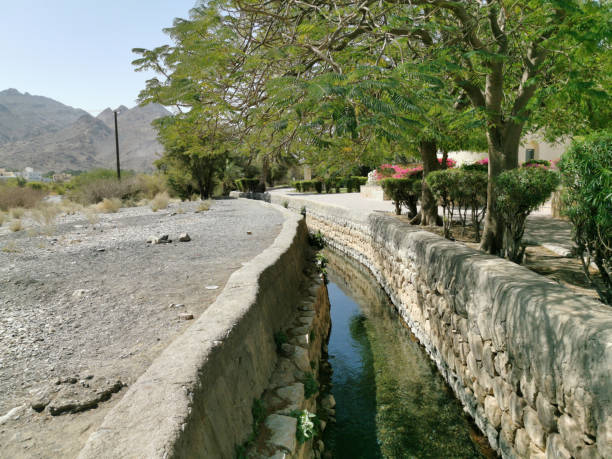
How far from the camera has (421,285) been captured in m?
5.98

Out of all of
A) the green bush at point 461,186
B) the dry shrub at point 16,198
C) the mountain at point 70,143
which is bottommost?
the dry shrub at point 16,198

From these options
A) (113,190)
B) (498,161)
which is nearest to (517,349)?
(498,161)

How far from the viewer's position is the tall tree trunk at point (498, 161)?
6750 millimetres

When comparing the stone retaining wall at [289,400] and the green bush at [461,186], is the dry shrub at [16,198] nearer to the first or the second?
the green bush at [461,186]

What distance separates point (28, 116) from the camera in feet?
500

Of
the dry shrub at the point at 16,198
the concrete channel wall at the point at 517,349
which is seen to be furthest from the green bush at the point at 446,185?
the dry shrub at the point at 16,198

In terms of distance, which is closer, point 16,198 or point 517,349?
point 517,349

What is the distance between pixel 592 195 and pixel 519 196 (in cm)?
219

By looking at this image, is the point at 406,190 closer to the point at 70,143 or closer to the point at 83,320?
the point at 83,320

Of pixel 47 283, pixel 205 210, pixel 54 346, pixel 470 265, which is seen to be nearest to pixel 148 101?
pixel 47 283

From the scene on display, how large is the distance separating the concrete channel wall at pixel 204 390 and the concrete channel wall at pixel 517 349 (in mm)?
1989

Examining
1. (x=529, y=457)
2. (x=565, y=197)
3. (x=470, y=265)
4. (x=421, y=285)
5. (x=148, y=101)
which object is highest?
(x=148, y=101)

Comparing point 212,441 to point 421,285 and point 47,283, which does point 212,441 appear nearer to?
point 47,283

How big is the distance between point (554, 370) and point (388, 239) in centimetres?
578
